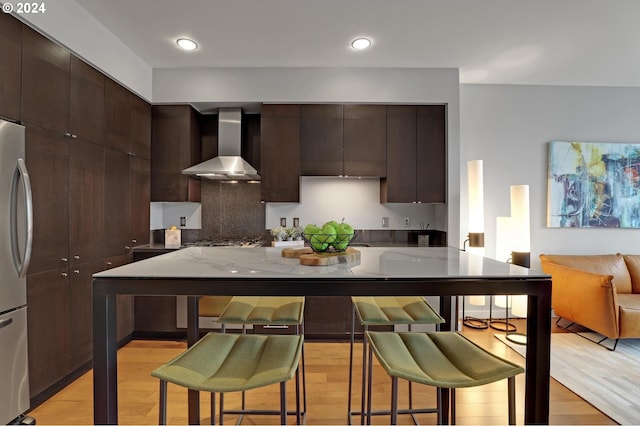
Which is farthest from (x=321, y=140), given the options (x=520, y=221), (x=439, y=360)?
(x=439, y=360)

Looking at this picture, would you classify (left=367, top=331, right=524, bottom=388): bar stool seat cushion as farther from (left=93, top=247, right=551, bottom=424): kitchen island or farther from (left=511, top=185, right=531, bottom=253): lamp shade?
(left=511, top=185, right=531, bottom=253): lamp shade

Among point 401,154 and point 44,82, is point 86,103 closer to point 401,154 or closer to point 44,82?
point 44,82

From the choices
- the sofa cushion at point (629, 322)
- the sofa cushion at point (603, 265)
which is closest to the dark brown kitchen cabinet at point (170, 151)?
the sofa cushion at point (603, 265)

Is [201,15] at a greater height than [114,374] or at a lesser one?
greater

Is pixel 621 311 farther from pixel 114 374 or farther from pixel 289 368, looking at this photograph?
pixel 114 374

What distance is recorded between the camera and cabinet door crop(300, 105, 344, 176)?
3672mm

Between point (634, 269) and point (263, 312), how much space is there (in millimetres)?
4160

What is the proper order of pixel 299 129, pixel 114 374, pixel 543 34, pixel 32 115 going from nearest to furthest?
1. pixel 114 374
2. pixel 32 115
3. pixel 543 34
4. pixel 299 129

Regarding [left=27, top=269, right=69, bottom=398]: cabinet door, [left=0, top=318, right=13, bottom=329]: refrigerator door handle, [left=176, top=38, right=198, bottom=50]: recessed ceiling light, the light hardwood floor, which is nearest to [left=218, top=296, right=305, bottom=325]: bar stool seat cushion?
the light hardwood floor

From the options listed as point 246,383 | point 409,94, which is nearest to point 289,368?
point 246,383

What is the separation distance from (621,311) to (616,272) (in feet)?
2.72

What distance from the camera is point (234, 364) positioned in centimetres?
124

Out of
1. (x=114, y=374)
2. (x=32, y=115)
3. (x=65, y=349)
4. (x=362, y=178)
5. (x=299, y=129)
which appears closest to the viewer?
(x=114, y=374)

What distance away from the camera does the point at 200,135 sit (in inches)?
159
